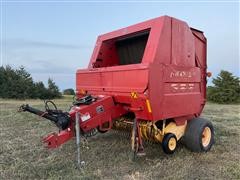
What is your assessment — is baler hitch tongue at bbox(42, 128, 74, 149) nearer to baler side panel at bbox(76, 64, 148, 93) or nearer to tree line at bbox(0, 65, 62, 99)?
baler side panel at bbox(76, 64, 148, 93)

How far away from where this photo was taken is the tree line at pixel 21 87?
2180 cm

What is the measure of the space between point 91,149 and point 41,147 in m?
0.93

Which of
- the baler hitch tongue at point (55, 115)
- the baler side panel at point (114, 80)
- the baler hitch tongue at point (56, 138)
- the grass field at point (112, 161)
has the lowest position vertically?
the grass field at point (112, 161)

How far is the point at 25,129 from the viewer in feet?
22.1

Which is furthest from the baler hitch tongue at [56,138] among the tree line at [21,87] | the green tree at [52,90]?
the green tree at [52,90]

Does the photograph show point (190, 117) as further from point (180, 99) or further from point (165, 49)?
point (165, 49)

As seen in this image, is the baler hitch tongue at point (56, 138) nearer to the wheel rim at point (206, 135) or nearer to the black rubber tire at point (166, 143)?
the black rubber tire at point (166, 143)

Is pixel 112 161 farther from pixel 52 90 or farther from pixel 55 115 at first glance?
pixel 52 90

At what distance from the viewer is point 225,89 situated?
1889 centimetres

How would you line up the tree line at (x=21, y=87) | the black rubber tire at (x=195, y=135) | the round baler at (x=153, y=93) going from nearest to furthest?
the round baler at (x=153, y=93) → the black rubber tire at (x=195, y=135) → the tree line at (x=21, y=87)

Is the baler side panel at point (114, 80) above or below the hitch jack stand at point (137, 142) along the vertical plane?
above

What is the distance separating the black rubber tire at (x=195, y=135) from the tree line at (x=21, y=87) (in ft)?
63.1

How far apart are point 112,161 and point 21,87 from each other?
1953cm

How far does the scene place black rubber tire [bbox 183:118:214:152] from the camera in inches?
186
